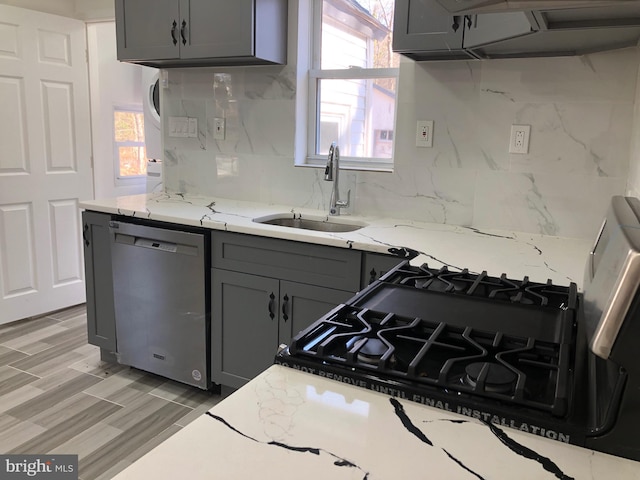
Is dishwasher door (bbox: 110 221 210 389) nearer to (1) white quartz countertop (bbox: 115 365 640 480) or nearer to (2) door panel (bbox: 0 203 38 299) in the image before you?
(2) door panel (bbox: 0 203 38 299)

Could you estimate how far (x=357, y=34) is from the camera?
2.91 metres

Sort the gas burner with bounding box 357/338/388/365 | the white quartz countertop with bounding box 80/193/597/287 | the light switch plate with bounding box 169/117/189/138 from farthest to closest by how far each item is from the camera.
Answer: the light switch plate with bounding box 169/117/189/138
the white quartz countertop with bounding box 80/193/597/287
the gas burner with bounding box 357/338/388/365

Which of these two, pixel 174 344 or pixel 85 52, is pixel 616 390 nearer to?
pixel 174 344

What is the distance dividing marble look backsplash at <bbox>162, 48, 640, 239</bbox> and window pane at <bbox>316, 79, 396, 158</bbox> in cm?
20

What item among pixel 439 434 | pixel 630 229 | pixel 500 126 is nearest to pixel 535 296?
pixel 630 229

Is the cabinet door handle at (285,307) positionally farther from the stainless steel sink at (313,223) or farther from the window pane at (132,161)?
the window pane at (132,161)

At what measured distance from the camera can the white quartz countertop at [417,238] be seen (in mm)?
1838

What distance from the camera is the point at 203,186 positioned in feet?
10.7

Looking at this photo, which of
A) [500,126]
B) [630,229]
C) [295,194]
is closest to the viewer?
[630,229]

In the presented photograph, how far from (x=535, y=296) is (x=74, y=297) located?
11.3 ft

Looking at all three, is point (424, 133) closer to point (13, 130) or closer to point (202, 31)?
point (202, 31)

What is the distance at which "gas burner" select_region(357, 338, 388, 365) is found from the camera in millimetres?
954

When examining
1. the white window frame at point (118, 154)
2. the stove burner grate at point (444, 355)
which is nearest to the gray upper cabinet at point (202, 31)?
the white window frame at point (118, 154)

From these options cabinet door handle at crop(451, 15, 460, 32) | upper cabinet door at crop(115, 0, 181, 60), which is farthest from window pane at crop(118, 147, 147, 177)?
cabinet door handle at crop(451, 15, 460, 32)
